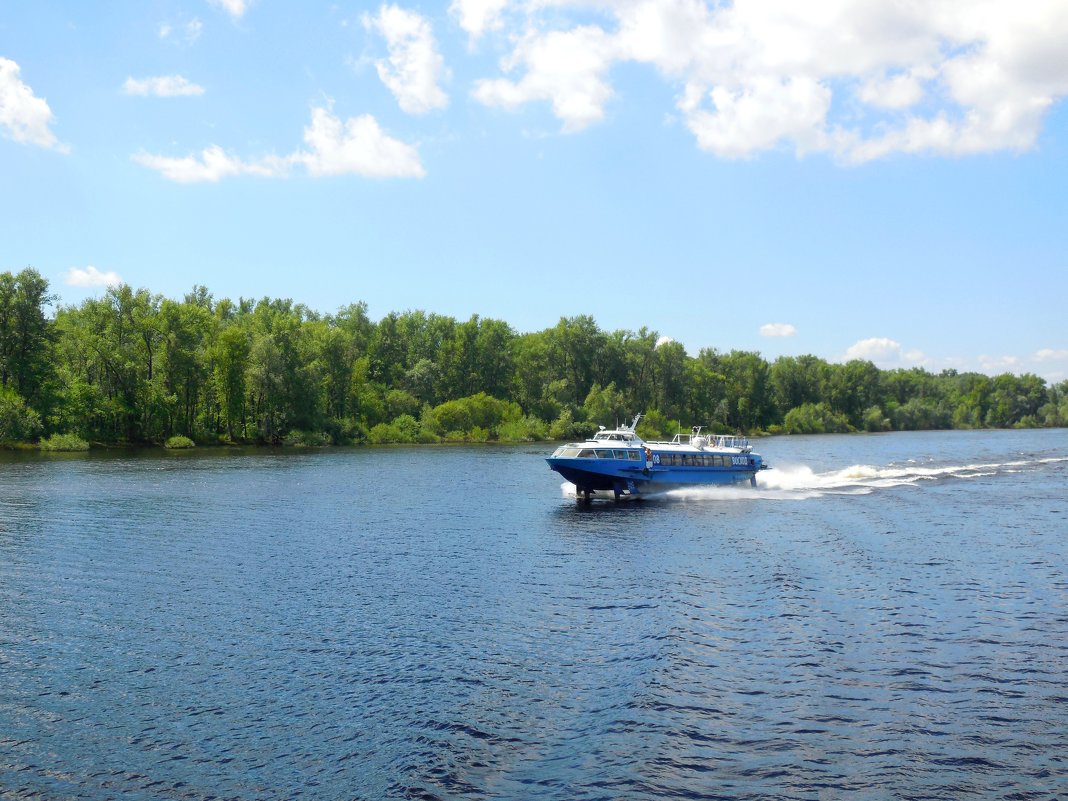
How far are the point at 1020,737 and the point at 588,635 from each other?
41.9ft

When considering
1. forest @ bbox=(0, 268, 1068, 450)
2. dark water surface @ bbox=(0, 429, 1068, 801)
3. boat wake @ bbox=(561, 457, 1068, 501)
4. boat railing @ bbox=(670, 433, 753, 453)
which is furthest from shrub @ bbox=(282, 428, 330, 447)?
dark water surface @ bbox=(0, 429, 1068, 801)

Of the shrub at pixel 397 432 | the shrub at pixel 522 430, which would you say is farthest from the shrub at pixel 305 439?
the shrub at pixel 522 430

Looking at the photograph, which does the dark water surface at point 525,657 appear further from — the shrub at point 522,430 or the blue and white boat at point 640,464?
the shrub at point 522,430

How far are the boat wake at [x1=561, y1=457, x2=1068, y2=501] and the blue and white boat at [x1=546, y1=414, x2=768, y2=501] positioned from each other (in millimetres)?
1212

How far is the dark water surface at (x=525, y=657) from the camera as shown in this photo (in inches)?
686

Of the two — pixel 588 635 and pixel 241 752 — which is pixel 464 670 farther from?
pixel 241 752

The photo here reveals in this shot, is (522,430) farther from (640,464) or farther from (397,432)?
(640,464)

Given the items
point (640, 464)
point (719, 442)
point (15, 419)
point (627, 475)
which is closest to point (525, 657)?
point (627, 475)

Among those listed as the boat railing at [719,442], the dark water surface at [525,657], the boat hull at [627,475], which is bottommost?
the dark water surface at [525,657]

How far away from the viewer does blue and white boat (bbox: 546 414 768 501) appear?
64750 mm

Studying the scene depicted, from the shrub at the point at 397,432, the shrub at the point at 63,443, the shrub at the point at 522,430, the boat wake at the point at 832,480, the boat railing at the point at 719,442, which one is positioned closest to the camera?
the boat wake at the point at 832,480

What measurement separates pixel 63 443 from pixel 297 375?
3751 cm

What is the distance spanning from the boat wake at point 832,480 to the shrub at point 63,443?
7117 centimetres

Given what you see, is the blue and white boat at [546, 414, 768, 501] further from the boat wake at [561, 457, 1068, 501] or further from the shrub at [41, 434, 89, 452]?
the shrub at [41, 434, 89, 452]
